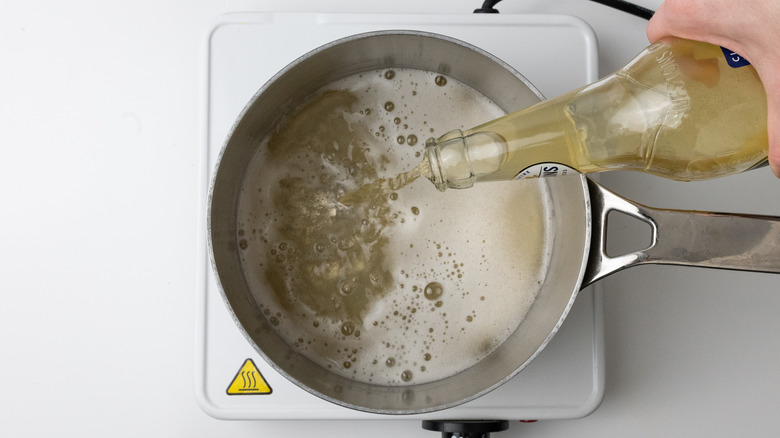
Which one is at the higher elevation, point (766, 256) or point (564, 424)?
point (766, 256)

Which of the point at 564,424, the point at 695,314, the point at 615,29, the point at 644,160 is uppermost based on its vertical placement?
the point at 615,29

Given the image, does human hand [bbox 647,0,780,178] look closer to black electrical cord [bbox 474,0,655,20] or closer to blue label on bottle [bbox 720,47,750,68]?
blue label on bottle [bbox 720,47,750,68]

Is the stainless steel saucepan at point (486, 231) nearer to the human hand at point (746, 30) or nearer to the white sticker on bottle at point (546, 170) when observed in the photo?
the white sticker on bottle at point (546, 170)

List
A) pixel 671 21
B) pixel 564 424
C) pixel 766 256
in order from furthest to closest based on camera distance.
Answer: pixel 564 424, pixel 766 256, pixel 671 21

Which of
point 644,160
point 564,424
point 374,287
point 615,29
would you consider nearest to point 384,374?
point 374,287

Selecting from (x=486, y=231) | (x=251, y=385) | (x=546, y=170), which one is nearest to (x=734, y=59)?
(x=546, y=170)

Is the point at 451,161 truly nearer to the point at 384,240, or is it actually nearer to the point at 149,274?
the point at 384,240

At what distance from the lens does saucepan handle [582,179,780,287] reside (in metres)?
0.55

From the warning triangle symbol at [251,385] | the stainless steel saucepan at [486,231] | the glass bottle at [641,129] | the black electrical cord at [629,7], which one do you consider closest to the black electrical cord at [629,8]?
the black electrical cord at [629,7]

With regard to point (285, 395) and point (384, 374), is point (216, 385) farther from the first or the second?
point (384, 374)

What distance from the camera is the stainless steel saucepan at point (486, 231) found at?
55cm

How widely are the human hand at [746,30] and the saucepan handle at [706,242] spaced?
0.55ft

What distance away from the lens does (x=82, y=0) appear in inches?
28.4

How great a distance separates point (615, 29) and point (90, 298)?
2.30 ft
